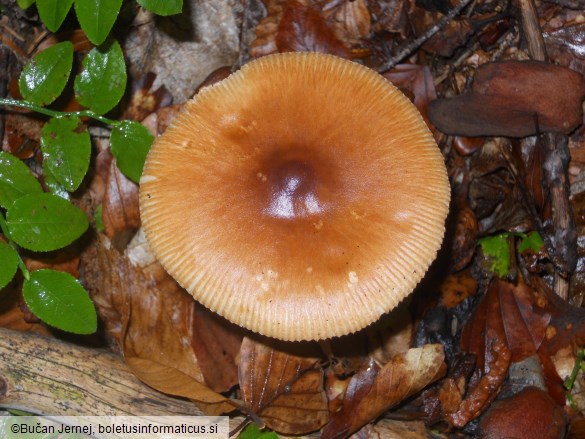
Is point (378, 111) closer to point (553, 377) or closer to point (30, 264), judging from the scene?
point (553, 377)

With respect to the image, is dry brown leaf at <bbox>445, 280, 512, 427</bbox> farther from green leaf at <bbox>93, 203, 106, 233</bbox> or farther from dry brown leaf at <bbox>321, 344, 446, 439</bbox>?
green leaf at <bbox>93, 203, 106, 233</bbox>

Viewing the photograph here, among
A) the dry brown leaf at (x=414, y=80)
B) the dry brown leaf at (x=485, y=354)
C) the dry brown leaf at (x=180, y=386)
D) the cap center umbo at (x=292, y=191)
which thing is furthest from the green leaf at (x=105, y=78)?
the dry brown leaf at (x=485, y=354)

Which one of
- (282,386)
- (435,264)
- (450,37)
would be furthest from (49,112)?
(450,37)

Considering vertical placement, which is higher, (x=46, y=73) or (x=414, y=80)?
(x=46, y=73)

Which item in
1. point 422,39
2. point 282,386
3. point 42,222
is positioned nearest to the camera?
point 42,222

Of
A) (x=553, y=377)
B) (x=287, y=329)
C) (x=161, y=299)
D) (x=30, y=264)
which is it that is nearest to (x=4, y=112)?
(x=30, y=264)

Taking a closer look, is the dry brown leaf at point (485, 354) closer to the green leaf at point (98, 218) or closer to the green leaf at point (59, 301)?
the green leaf at point (59, 301)

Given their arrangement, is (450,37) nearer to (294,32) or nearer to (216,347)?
(294,32)
